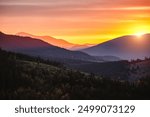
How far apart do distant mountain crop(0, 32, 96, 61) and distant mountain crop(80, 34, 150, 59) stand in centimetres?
50

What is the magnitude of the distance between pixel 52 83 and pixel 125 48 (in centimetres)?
426

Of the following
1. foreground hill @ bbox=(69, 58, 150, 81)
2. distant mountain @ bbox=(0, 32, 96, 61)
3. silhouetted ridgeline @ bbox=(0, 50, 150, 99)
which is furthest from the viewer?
distant mountain @ bbox=(0, 32, 96, 61)

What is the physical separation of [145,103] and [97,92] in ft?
7.95

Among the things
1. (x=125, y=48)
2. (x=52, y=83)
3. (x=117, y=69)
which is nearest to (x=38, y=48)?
(x=52, y=83)

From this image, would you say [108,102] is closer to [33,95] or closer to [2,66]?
[33,95]

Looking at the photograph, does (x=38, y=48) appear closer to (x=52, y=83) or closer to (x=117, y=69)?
(x=52, y=83)

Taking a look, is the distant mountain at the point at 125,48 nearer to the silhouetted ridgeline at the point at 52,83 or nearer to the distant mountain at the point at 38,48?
the distant mountain at the point at 38,48

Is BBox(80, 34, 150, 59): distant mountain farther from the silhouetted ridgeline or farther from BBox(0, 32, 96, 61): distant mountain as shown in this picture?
the silhouetted ridgeline

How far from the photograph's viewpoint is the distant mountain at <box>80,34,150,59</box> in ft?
90.4

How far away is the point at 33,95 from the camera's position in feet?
82.4

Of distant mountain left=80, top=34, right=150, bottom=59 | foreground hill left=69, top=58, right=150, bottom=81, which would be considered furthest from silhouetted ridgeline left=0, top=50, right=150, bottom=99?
distant mountain left=80, top=34, right=150, bottom=59

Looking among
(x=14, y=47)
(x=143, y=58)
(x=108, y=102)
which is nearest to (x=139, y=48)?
(x=143, y=58)

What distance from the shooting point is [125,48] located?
28141 millimetres

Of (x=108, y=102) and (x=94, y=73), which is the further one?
(x=94, y=73)
